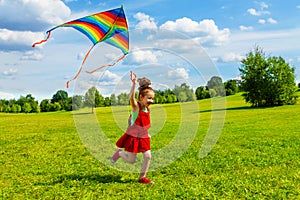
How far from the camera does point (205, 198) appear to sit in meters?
6.84

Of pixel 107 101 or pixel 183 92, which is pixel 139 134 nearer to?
pixel 107 101

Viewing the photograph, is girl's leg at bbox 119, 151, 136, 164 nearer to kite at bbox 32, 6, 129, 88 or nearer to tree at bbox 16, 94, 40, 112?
kite at bbox 32, 6, 129, 88

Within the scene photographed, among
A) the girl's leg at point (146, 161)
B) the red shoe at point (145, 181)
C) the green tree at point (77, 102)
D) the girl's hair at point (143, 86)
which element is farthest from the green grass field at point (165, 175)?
the girl's hair at point (143, 86)

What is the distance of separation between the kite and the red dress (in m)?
1.49

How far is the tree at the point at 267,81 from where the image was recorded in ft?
152

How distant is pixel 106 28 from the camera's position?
8266 millimetres

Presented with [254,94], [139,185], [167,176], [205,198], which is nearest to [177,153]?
[167,176]

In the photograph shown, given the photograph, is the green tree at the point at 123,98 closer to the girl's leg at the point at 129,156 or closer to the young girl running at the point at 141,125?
the young girl running at the point at 141,125

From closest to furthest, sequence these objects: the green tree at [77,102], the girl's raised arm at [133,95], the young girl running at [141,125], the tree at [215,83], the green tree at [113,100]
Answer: the girl's raised arm at [133,95] → the young girl running at [141,125] → the green tree at [77,102] → the tree at [215,83] → the green tree at [113,100]

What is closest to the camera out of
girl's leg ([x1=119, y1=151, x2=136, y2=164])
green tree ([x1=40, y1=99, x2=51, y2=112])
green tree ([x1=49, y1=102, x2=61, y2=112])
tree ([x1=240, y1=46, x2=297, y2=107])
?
girl's leg ([x1=119, y1=151, x2=136, y2=164])

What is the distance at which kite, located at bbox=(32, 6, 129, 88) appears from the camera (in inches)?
311

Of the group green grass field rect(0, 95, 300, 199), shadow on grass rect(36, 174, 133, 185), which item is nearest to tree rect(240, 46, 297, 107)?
green grass field rect(0, 95, 300, 199)

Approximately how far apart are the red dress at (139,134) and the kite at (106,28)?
1.49 meters

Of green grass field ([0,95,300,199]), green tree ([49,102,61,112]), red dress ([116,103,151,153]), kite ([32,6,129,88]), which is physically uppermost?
kite ([32,6,129,88])
